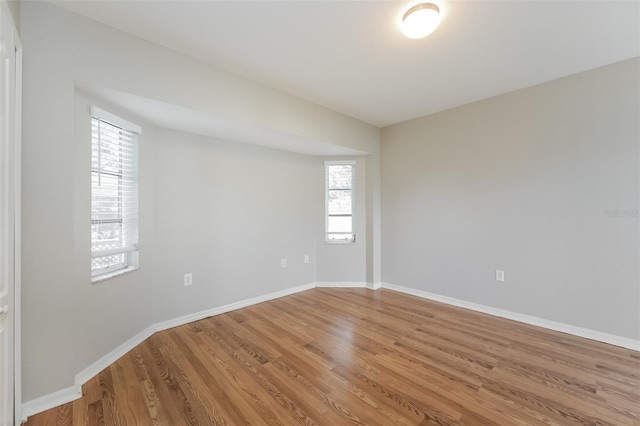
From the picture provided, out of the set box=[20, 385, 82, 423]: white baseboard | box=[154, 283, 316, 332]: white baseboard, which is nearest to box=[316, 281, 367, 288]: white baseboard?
box=[154, 283, 316, 332]: white baseboard

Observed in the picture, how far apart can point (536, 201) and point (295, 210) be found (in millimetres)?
2997

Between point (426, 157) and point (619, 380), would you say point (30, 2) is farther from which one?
point (619, 380)

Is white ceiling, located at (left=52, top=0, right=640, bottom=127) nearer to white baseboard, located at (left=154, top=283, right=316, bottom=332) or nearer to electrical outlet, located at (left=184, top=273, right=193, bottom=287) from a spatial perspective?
electrical outlet, located at (left=184, top=273, right=193, bottom=287)

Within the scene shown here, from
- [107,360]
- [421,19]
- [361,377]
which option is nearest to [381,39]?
[421,19]

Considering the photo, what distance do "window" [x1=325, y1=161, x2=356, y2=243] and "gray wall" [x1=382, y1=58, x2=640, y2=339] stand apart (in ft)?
2.93

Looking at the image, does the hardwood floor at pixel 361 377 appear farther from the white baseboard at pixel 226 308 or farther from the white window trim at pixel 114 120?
the white window trim at pixel 114 120

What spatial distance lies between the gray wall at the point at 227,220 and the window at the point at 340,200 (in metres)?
0.19

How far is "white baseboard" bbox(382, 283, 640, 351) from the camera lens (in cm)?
234

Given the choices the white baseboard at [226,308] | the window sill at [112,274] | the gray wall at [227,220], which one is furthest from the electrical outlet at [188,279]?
the window sill at [112,274]

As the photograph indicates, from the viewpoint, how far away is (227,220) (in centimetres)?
321

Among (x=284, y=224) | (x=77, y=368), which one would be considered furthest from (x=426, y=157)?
(x=77, y=368)

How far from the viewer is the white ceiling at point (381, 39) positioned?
1.72 metres

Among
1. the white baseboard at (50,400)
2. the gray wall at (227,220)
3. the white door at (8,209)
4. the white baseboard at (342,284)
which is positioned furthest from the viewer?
the white baseboard at (342,284)

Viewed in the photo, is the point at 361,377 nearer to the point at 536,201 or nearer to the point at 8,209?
the point at 8,209
